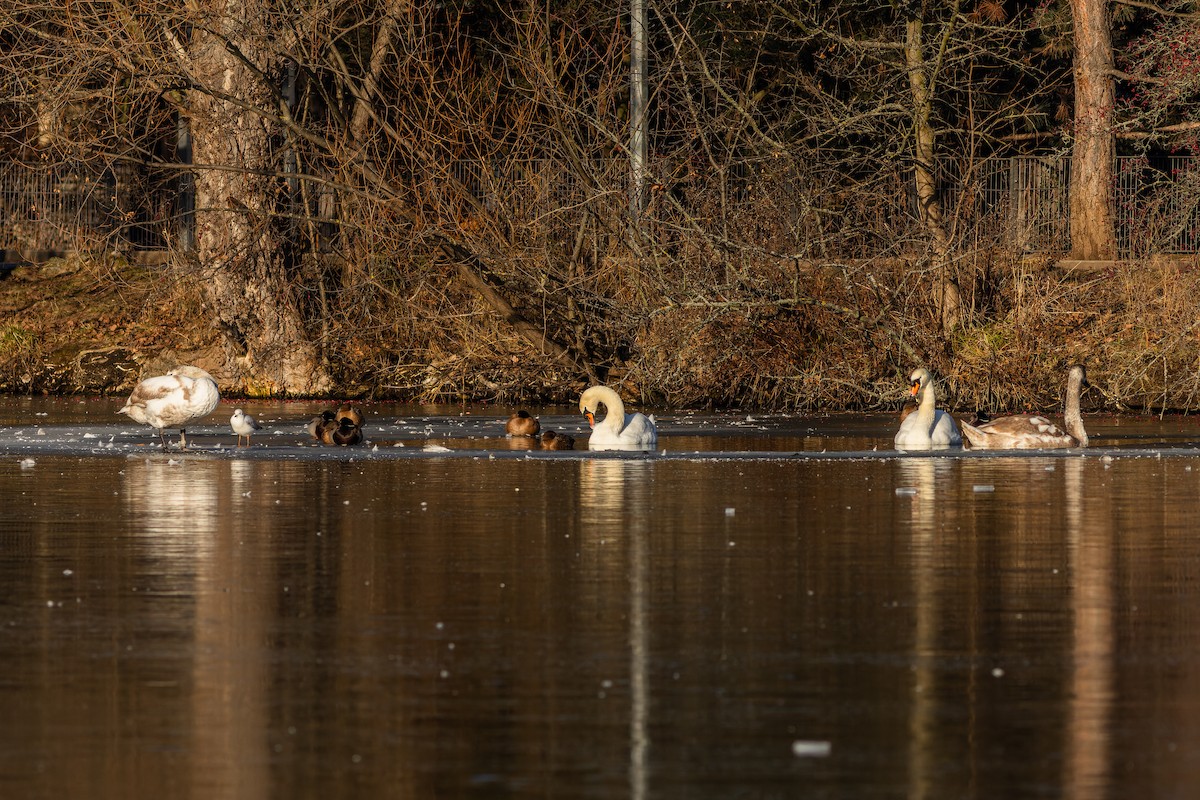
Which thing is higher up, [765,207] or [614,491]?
[765,207]

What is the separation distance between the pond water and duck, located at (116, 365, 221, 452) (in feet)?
11.0

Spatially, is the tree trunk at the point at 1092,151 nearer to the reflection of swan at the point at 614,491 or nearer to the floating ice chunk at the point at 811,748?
the reflection of swan at the point at 614,491

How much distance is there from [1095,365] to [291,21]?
12.3m

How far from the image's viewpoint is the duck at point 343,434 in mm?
23781

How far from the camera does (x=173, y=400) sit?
22.9m

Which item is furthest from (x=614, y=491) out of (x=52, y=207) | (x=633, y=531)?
(x=52, y=207)

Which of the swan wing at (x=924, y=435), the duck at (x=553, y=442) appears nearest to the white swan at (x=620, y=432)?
the duck at (x=553, y=442)

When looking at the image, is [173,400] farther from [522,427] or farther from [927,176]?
[927,176]

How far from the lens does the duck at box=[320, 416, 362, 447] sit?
78.0 ft

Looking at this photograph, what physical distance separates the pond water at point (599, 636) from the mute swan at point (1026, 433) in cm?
357

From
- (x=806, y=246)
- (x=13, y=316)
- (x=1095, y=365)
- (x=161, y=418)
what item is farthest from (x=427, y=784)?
(x=13, y=316)

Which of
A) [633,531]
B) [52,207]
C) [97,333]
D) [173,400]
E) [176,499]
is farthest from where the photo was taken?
[52,207]

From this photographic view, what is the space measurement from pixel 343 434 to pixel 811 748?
16.2 m

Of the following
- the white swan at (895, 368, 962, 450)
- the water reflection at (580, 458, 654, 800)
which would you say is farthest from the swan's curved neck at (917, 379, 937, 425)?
the water reflection at (580, 458, 654, 800)
